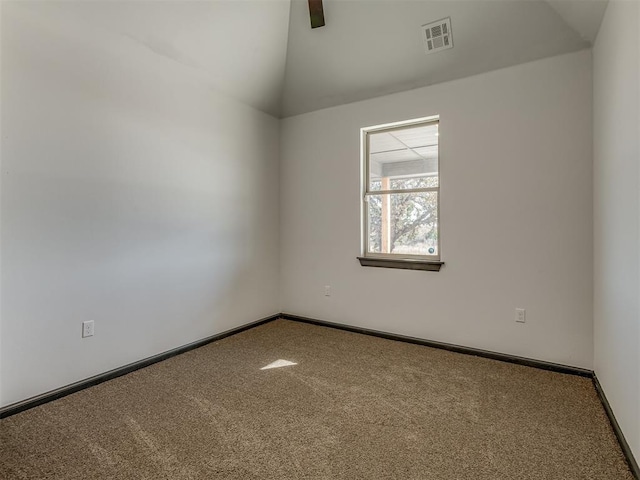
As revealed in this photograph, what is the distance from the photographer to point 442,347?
316 centimetres

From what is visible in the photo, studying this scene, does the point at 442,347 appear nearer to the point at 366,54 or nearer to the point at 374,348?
the point at 374,348

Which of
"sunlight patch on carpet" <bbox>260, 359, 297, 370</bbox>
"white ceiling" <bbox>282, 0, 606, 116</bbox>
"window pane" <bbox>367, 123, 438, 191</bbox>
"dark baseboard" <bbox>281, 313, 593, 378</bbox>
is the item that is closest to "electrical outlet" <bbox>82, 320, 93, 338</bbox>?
"sunlight patch on carpet" <bbox>260, 359, 297, 370</bbox>

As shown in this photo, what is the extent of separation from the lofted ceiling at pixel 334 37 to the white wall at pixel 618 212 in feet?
1.53

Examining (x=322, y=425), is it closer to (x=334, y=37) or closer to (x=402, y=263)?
(x=402, y=263)

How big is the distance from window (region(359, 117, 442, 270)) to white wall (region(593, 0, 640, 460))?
121 cm

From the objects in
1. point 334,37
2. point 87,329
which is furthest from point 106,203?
point 334,37

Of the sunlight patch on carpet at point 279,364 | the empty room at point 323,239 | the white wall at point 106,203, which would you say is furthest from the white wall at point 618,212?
the white wall at point 106,203

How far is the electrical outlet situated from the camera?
7.83 ft

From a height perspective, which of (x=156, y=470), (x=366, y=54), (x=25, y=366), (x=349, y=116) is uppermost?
(x=366, y=54)

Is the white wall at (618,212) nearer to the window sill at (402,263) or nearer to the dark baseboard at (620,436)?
the dark baseboard at (620,436)

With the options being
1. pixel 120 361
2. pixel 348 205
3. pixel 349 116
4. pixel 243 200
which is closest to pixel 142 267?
pixel 120 361

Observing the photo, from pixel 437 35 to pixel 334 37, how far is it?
0.89 meters

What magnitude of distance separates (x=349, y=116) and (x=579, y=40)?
6.43ft

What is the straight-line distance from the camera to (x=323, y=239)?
391 centimetres
